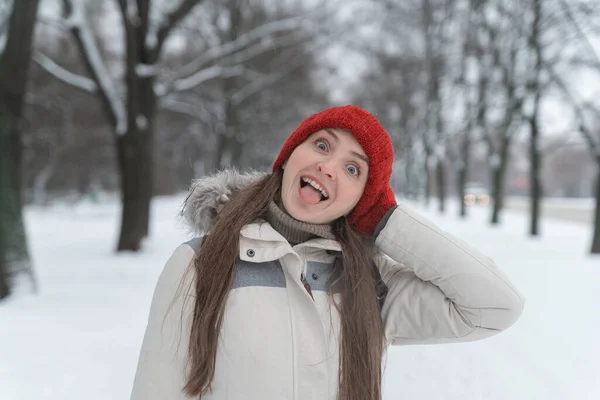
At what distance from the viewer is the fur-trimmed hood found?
1753mm

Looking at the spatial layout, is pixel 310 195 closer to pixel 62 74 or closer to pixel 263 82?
pixel 62 74

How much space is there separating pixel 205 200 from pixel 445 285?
0.92 meters

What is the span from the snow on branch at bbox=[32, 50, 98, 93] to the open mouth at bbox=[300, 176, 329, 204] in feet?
24.9

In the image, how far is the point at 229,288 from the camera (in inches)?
60.7

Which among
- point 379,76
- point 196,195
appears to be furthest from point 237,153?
point 196,195

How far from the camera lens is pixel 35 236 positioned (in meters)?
11.4

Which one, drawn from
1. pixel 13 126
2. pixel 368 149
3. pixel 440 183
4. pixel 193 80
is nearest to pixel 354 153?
pixel 368 149

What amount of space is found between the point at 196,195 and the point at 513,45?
1307 centimetres

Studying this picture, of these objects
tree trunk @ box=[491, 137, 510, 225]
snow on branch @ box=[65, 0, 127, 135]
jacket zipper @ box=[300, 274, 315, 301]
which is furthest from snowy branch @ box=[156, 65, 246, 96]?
tree trunk @ box=[491, 137, 510, 225]

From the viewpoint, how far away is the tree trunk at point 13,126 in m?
5.05

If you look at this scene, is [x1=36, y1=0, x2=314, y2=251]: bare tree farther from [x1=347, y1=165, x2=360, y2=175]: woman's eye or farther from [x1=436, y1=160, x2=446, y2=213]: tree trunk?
[x1=436, y1=160, x2=446, y2=213]: tree trunk

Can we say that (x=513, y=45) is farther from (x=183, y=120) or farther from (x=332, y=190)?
(x=183, y=120)

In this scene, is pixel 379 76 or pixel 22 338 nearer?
pixel 22 338

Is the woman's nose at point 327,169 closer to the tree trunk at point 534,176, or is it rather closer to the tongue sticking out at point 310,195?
the tongue sticking out at point 310,195
